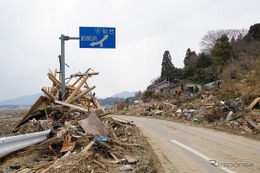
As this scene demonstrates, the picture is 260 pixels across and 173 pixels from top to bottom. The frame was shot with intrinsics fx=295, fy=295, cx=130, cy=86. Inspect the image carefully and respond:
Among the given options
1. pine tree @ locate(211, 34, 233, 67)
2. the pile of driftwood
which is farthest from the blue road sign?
pine tree @ locate(211, 34, 233, 67)

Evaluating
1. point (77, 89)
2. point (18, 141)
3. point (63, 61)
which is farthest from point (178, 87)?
point (18, 141)

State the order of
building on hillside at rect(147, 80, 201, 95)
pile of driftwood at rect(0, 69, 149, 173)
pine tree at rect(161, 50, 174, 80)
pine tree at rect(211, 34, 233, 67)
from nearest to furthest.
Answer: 1. pile of driftwood at rect(0, 69, 149, 173)
2. pine tree at rect(211, 34, 233, 67)
3. building on hillside at rect(147, 80, 201, 95)
4. pine tree at rect(161, 50, 174, 80)

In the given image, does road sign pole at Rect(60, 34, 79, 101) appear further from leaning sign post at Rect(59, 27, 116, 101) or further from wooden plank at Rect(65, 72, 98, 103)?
wooden plank at Rect(65, 72, 98, 103)

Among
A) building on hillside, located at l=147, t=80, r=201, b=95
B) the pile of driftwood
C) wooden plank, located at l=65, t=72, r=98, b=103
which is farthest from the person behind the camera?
building on hillside, located at l=147, t=80, r=201, b=95

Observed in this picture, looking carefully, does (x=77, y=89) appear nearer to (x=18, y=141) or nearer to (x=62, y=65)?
(x=62, y=65)

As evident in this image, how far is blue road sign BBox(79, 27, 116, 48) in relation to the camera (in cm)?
1407

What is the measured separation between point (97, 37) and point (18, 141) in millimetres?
7487

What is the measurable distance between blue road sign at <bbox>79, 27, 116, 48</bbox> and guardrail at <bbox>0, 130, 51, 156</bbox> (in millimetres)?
5870

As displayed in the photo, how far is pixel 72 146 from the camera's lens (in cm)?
864

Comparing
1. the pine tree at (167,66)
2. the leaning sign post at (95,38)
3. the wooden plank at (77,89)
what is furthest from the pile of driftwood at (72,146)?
the pine tree at (167,66)

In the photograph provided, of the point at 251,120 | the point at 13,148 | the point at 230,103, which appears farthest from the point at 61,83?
the point at 230,103

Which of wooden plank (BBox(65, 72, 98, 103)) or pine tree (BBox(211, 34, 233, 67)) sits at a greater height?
pine tree (BBox(211, 34, 233, 67))

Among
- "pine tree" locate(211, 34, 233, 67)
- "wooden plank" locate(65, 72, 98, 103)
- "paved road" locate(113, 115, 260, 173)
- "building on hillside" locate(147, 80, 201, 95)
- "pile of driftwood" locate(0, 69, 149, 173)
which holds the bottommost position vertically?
"paved road" locate(113, 115, 260, 173)

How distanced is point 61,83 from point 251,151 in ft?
28.1
